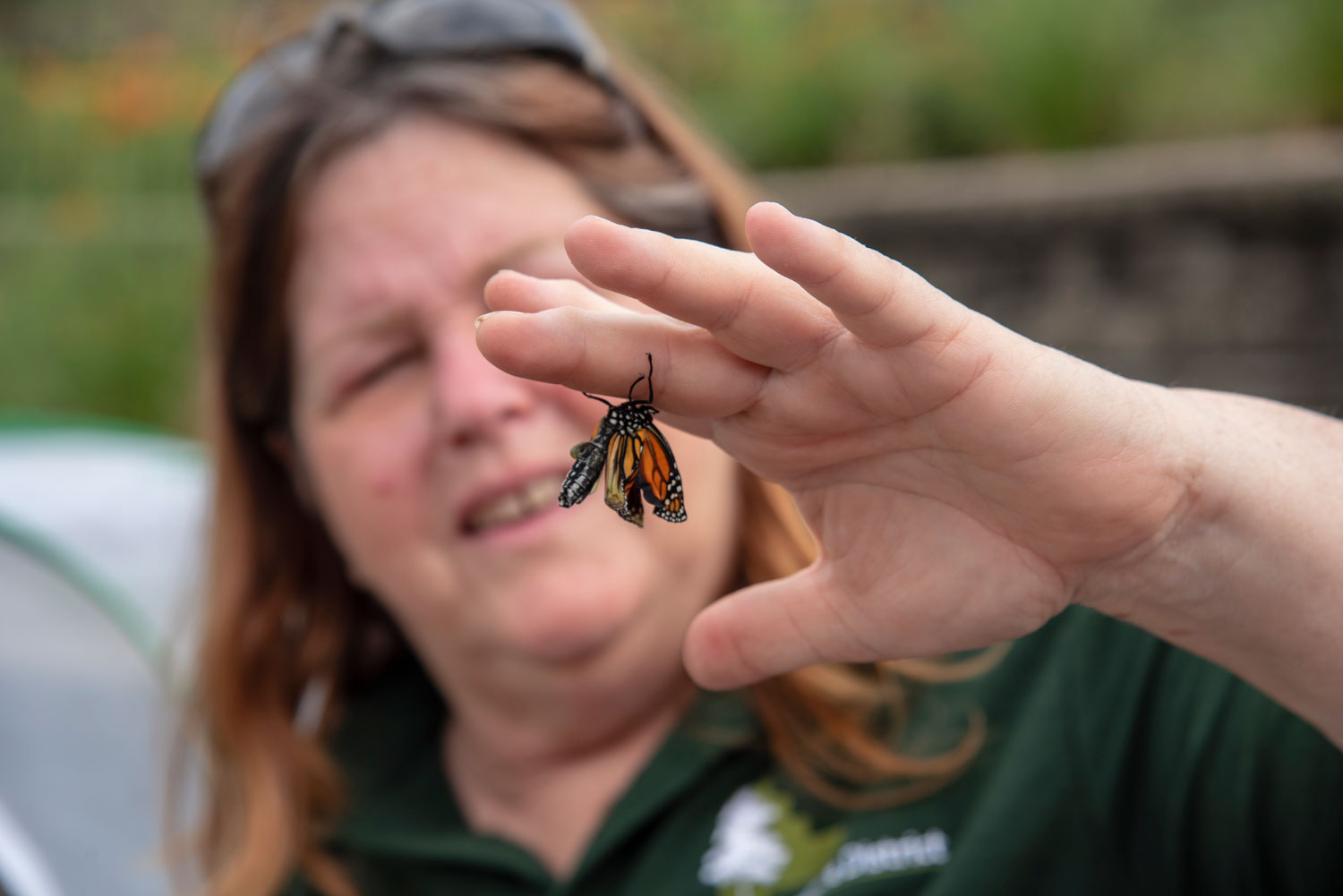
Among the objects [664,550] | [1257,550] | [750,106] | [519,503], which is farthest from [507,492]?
[750,106]

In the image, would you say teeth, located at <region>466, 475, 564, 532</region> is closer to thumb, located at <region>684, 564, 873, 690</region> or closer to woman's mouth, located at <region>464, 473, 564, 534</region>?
woman's mouth, located at <region>464, 473, 564, 534</region>

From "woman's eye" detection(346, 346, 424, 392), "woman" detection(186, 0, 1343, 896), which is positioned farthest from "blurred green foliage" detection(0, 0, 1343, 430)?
"woman's eye" detection(346, 346, 424, 392)

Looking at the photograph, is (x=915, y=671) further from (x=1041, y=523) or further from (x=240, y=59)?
(x=240, y=59)

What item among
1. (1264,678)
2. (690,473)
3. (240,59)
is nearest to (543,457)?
(690,473)

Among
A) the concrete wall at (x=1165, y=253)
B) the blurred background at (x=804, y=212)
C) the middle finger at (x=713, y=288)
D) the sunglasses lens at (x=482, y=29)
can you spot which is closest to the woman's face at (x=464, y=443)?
the sunglasses lens at (x=482, y=29)

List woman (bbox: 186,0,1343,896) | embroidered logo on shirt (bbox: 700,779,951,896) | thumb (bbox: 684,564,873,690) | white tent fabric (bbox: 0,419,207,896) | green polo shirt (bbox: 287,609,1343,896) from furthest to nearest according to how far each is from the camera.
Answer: white tent fabric (bbox: 0,419,207,896), embroidered logo on shirt (bbox: 700,779,951,896), green polo shirt (bbox: 287,609,1343,896), thumb (bbox: 684,564,873,690), woman (bbox: 186,0,1343,896)

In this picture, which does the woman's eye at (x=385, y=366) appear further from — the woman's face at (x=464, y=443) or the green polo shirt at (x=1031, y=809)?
the green polo shirt at (x=1031, y=809)
